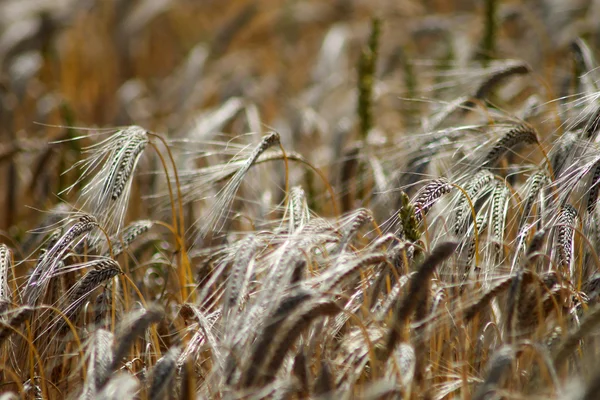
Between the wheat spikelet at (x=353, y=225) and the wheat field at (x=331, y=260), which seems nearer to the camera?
the wheat field at (x=331, y=260)

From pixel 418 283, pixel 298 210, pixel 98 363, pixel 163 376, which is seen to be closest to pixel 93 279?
pixel 98 363

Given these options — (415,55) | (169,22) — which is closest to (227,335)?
(415,55)

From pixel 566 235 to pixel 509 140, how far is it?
0.40m

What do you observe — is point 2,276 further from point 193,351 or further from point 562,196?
A: point 562,196

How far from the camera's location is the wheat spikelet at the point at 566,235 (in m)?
1.76

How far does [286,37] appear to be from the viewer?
6062mm

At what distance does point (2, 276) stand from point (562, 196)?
1.43 m

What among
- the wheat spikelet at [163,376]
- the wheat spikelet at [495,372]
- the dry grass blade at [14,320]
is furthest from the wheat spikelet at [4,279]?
the wheat spikelet at [495,372]

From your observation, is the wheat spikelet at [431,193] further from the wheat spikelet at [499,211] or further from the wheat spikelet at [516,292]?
the wheat spikelet at [516,292]

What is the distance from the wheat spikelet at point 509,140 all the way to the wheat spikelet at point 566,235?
0.99 ft

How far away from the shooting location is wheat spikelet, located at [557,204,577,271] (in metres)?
1.76

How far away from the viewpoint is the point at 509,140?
2080 millimetres

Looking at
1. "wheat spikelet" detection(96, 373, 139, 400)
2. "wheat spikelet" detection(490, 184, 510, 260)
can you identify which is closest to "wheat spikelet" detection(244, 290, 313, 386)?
"wheat spikelet" detection(96, 373, 139, 400)

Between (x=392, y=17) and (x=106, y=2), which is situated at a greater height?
(x=106, y=2)
